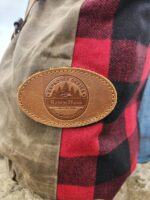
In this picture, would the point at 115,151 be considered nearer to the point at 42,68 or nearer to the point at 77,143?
the point at 77,143

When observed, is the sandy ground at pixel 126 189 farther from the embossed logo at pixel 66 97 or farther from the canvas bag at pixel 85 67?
the embossed logo at pixel 66 97

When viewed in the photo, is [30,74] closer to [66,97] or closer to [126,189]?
[66,97]

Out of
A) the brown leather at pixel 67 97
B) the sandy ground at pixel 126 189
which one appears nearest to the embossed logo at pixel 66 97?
the brown leather at pixel 67 97

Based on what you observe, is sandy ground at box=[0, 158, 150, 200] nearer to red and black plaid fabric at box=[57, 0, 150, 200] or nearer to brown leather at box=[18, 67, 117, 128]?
red and black plaid fabric at box=[57, 0, 150, 200]

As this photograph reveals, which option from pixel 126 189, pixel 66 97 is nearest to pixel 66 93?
pixel 66 97

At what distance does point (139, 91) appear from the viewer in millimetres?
742

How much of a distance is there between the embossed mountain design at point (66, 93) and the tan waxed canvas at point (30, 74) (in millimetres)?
42

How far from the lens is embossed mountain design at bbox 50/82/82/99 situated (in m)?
0.66

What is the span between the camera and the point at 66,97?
0.67 metres

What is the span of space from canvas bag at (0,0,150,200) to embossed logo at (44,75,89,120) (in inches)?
1.1

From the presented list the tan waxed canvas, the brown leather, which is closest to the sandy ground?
the tan waxed canvas

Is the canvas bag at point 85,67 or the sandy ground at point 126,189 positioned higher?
the canvas bag at point 85,67

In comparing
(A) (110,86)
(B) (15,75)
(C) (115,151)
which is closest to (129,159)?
(C) (115,151)

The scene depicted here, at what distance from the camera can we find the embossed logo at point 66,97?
A: 660 millimetres
